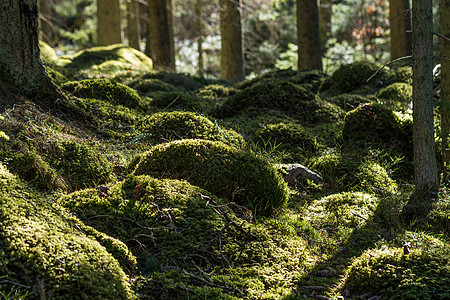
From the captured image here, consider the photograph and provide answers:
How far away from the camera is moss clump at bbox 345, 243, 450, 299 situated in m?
2.94

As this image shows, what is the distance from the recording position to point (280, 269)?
11.2 ft

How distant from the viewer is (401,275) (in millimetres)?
3084

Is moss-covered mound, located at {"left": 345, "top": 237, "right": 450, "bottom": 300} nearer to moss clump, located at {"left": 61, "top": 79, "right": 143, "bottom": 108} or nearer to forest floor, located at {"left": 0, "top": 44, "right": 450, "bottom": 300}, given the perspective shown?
forest floor, located at {"left": 0, "top": 44, "right": 450, "bottom": 300}

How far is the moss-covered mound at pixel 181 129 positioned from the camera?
18.4ft

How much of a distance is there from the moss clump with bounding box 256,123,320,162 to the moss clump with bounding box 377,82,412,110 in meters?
2.13

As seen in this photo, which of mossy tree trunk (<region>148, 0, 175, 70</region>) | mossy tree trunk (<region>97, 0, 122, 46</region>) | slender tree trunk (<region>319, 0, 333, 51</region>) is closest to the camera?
mossy tree trunk (<region>148, 0, 175, 70</region>)

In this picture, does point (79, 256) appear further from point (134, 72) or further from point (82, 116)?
point (134, 72)

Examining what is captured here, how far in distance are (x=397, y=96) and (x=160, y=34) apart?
7961 mm

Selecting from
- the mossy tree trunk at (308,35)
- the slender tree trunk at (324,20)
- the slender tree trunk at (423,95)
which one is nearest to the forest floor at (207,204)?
the slender tree trunk at (423,95)

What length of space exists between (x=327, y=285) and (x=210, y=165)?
176 cm

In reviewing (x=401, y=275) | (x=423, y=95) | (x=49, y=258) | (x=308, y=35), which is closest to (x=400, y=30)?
(x=308, y=35)

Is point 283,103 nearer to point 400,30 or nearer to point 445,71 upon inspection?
point 445,71

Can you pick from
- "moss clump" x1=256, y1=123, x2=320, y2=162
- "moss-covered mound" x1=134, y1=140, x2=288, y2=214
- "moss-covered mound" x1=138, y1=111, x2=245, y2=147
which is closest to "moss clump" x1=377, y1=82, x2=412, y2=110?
"moss clump" x1=256, y1=123, x2=320, y2=162

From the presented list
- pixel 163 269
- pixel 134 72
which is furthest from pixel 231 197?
pixel 134 72
